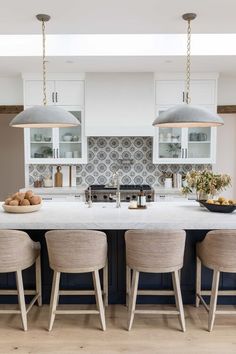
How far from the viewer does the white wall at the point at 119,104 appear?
5512mm

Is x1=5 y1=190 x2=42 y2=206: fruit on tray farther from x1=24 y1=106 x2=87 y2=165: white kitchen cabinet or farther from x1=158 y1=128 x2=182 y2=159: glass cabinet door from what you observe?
x1=158 y1=128 x2=182 y2=159: glass cabinet door

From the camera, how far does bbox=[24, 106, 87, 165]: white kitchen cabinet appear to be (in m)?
5.68

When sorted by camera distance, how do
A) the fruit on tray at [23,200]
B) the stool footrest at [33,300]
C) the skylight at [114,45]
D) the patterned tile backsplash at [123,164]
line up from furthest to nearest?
the patterned tile backsplash at [123,164] < the skylight at [114,45] < the fruit on tray at [23,200] < the stool footrest at [33,300]

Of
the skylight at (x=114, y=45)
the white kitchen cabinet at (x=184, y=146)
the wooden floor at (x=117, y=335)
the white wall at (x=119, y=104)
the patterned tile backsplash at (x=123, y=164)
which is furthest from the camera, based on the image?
the patterned tile backsplash at (x=123, y=164)

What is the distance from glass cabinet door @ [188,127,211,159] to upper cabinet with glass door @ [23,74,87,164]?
1727mm

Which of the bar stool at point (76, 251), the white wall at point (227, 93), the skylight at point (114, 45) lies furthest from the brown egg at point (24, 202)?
Result: the white wall at point (227, 93)

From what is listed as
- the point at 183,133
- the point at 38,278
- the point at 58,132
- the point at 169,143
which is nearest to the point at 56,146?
the point at 58,132

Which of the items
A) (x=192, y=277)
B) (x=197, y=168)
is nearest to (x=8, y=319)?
(x=192, y=277)

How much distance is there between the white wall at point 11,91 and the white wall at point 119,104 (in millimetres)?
1212
